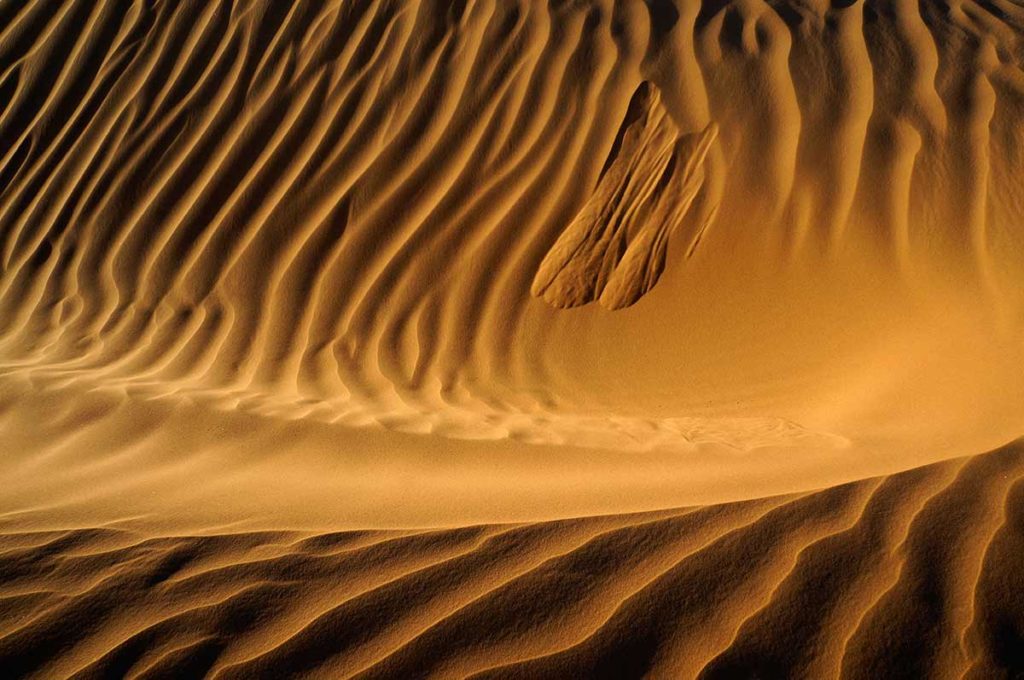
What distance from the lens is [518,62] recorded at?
4.00m

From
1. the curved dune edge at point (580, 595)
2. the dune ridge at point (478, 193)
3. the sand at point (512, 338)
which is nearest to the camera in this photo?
the curved dune edge at point (580, 595)

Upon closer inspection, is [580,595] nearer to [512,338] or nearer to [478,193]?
[512,338]

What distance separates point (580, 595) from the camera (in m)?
1.65

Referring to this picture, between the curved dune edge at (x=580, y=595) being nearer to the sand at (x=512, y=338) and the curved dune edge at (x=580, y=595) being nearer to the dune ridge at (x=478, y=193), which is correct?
the sand at (x=512, y=338)

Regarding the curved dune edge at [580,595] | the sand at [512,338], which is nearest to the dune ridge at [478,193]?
the sand at [512,338]

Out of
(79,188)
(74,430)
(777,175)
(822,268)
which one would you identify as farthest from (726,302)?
(79,188)

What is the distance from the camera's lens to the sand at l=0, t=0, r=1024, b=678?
1616 mm

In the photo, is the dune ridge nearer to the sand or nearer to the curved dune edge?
the sand

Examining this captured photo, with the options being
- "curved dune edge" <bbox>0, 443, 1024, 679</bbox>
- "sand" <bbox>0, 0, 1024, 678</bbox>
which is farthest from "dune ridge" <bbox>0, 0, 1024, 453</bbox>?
"curved dune edge" <bbox>0, 443, 1024, 679</bbox>

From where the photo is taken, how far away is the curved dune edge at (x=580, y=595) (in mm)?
1488

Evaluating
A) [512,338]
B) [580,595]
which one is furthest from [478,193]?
[580,595]

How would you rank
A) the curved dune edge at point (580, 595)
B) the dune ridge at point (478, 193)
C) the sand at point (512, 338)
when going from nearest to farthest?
the curved dune edge at point (580, 595), the sand at point (512, 338), the dune ridge at point (478, 193)

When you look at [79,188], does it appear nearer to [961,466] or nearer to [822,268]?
[822,268]

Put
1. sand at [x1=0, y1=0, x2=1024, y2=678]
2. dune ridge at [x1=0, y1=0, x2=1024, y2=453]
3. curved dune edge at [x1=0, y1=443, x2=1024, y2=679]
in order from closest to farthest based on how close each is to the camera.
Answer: curved dune edge at [x1=0, y1=443, x2=1024, y2=679], sand at [x1=0, y1=0, x2=1024, y2=678], dune ridge at [x1=0, y1=0, x2=1024, y2=453]
